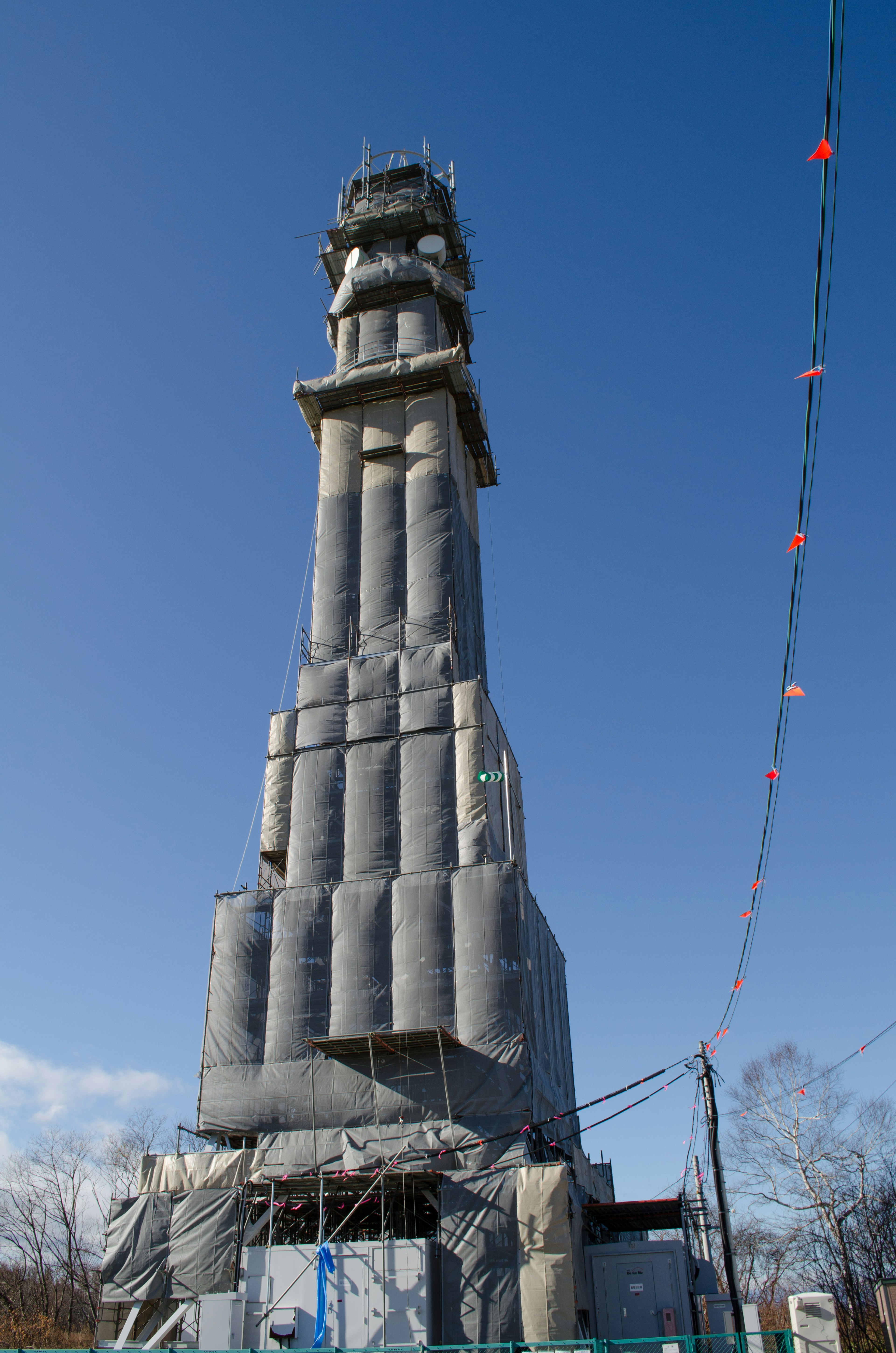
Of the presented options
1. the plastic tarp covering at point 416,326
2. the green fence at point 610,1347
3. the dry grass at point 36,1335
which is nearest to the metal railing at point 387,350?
the plastic tarp covering at point 416,326

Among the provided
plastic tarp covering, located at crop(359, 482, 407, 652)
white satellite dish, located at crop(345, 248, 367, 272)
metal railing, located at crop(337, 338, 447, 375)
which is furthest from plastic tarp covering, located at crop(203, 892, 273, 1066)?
white satellite dish, located at crop(345, 248, 367, 272)

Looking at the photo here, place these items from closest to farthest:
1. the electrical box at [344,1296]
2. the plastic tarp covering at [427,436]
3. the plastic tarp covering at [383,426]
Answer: the electrical box at [344,1296], the plastic tarp covering at [427,436], the plastic tarp covering at [383,426]

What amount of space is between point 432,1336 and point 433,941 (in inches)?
338

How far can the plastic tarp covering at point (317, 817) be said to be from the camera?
27.9m

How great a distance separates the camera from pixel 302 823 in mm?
28688

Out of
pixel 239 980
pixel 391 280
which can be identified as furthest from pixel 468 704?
pixel 391 280

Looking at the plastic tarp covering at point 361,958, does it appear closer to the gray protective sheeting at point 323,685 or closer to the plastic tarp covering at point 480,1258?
the plastic tarp covering at point 480,1258

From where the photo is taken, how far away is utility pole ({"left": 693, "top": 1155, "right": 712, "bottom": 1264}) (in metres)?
28.1

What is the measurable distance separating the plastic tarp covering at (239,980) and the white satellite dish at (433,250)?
96.1 ft

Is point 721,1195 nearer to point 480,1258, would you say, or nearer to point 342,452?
point 480,1258

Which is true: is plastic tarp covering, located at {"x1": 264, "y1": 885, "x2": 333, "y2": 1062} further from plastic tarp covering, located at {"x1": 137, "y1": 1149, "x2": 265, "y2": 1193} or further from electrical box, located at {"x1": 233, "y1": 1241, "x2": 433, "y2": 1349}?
electrical box, located at {"x1": 233, "y1": 1241, "x2": 433, "y2": 1349}

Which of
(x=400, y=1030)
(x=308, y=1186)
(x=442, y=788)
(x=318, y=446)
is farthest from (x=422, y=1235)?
(x=318, y=446)

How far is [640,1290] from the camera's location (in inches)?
901

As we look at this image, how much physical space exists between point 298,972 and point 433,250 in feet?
104
